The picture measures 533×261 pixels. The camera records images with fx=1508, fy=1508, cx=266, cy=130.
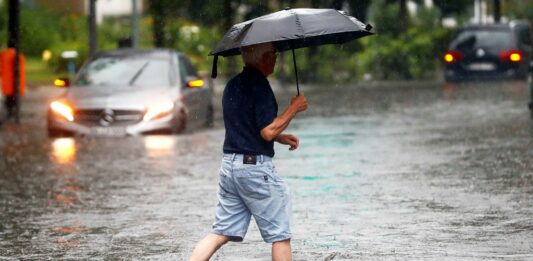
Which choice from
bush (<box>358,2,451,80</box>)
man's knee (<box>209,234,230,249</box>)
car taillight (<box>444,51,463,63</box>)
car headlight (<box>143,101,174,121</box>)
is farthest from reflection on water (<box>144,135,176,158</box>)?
bush (<box>358,2,451,80</box>)

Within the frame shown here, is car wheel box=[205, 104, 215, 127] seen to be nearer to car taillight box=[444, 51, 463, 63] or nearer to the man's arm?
car taillight box=[444, 51, 463, 63]

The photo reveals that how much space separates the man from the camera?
26.5 feet

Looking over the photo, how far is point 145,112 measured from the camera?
21.3 m

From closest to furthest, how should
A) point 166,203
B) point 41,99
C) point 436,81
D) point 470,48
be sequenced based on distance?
1. point 166,203
2. point 41,99
3. point 470,48
4. point 436,81

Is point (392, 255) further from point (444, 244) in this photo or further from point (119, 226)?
point (119, 226)

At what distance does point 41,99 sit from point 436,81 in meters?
11.3

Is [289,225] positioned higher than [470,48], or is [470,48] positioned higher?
[289,225]

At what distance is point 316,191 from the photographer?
1388cm

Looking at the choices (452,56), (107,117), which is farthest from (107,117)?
(452,56)

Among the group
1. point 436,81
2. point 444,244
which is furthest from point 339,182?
point 436,81

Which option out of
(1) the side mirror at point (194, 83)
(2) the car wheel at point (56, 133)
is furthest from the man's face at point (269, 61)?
(1) the side mirror at point (194, 83)

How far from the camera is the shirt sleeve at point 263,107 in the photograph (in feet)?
26.3

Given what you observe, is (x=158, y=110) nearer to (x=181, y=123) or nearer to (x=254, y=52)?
(x=181, y=123)

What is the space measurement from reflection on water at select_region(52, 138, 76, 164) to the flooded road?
0.08 ft
